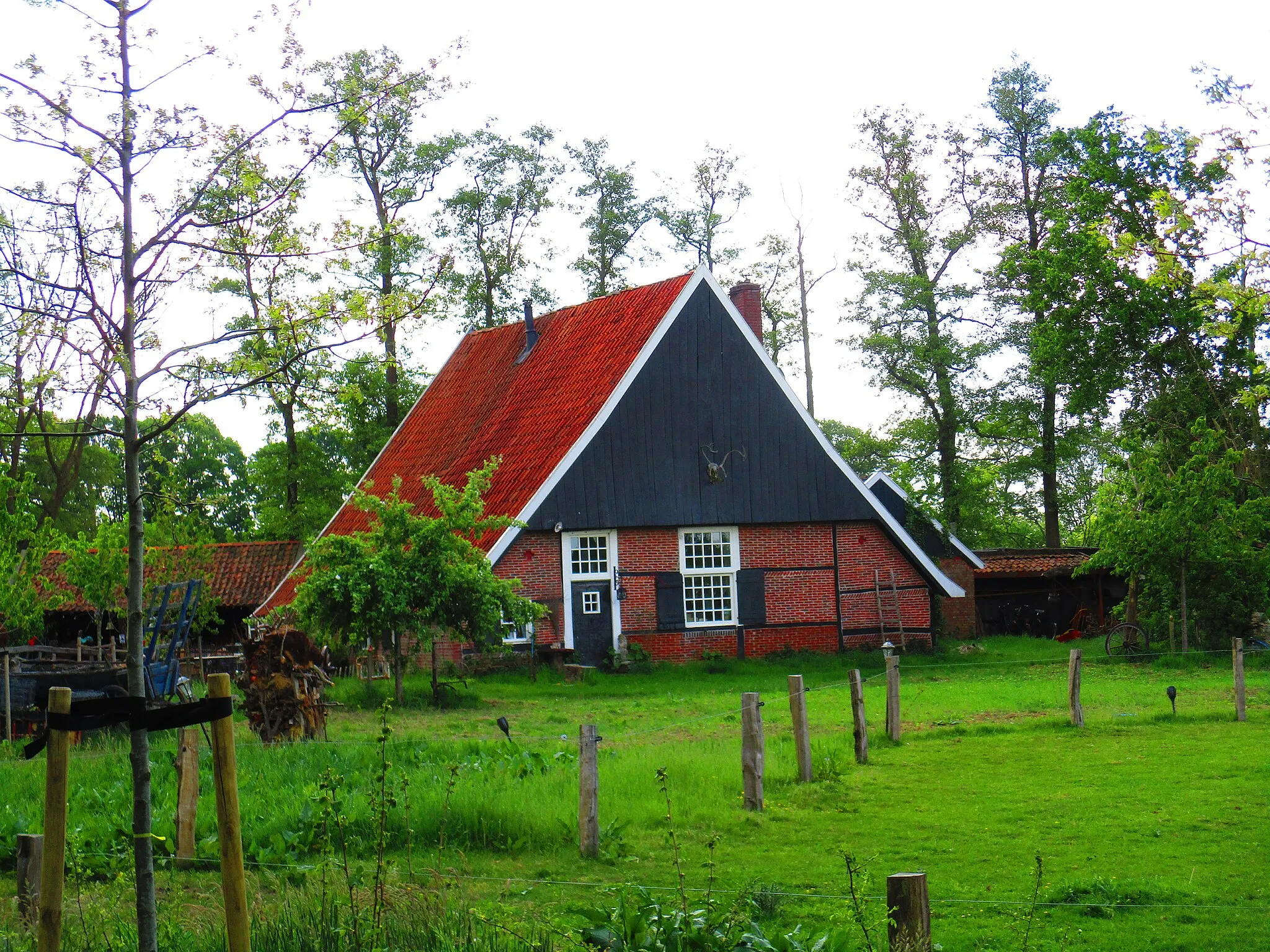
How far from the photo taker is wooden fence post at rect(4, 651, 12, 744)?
51.1 feet

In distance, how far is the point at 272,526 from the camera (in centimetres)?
3772

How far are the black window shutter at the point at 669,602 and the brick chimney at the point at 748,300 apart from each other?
7066 mm

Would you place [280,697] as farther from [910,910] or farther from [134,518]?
[910,910]

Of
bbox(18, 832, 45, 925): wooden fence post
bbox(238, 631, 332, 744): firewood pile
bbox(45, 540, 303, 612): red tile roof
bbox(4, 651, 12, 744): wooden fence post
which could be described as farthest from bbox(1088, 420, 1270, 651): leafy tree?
bbox(18, 832, 45, 925): wooden fence post

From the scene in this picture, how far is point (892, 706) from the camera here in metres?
15.0

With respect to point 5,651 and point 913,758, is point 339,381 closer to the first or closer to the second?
point 913,758

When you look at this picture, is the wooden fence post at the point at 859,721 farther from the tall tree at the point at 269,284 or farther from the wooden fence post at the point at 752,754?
the tall tree at the point at 269,284

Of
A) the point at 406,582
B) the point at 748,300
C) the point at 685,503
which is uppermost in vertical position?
the point at 748,300

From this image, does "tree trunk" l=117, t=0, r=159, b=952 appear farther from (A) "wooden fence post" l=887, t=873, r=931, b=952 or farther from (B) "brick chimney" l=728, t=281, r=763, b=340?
(B) "brick chimney" l=728, t=281, r=763, b=340

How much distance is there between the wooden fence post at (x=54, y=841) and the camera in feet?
17.4

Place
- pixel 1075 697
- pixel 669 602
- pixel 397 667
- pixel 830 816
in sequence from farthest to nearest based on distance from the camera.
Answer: pixel 669 602, pixel 397 667, pixel 1075 697, pixel 830 816

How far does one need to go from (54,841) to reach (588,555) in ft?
69.2

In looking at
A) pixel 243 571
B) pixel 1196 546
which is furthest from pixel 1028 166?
pixel 243 571

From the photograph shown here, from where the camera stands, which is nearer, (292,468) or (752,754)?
(752,754)
